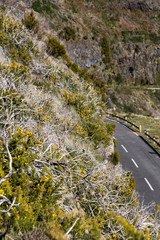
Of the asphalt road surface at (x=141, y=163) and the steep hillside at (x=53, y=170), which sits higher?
the steep hillside at (x=53, y=170)

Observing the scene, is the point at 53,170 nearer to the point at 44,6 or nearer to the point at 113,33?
the point at 44,6

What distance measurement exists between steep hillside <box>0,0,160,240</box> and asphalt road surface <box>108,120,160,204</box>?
7.30ft

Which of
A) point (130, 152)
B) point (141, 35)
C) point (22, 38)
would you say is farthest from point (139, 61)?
point (22, 38)

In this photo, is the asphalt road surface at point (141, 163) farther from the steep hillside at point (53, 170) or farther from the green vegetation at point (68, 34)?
the green vegetation at point (68, 34)

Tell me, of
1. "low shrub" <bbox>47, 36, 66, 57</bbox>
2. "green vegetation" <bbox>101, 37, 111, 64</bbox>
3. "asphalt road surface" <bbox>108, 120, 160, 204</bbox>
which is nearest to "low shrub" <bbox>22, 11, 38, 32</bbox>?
"low shrub" <bbox>47, 36, 66, 57</bbox>

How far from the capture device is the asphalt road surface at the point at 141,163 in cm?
1205

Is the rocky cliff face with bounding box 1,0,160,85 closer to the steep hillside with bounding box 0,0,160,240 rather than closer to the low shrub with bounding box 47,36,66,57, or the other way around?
the low shrub with bounding box 47,36,66,57

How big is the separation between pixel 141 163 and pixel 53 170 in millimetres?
11527

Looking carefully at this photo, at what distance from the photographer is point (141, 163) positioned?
15406 millimetres

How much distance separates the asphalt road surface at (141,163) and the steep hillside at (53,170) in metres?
2.23

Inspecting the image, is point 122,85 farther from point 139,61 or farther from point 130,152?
point 130,152

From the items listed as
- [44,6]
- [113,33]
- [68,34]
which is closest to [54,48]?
[68,34]

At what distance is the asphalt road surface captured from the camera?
12.1 metres

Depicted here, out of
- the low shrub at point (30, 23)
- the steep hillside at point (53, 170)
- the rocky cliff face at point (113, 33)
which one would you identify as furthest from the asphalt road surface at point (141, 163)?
the rocky cliff face at point (113, 33)
